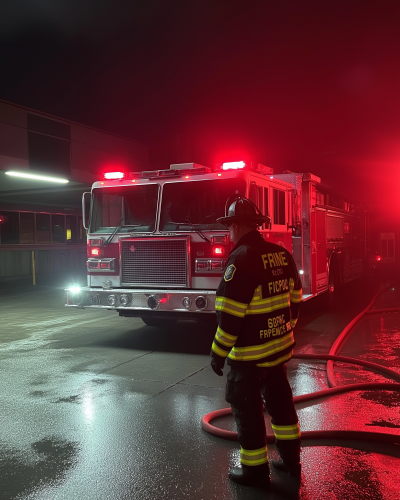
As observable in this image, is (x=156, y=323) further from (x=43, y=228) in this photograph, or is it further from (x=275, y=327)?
(x=43, y=228)

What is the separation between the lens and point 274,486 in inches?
120

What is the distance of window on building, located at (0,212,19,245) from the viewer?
64.9 feet

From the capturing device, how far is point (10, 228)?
2019 centimetres

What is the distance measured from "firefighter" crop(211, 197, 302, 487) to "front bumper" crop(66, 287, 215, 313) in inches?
128

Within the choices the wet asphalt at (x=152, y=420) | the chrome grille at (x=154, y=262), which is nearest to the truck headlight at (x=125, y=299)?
the chrome grille at (x=154, y=262)

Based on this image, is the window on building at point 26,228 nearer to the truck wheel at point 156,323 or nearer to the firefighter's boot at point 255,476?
the truck wheel at point 156,323

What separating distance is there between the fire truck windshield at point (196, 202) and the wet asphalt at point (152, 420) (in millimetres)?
1764

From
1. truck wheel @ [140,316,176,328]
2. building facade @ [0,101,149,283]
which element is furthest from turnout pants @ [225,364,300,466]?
building facade @ [0,101,149,283]

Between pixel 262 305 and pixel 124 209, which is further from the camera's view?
pixel 124 209

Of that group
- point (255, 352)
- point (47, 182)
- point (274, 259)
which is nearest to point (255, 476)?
point (255, 352)

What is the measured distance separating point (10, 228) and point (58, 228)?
324 cm

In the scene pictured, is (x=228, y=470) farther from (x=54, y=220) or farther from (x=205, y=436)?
(x=54, y=220)

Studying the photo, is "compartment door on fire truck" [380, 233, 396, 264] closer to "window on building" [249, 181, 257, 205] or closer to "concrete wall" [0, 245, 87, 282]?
"concrete wall" [0, 245, 87, 282]

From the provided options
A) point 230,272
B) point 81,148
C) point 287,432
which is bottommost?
point 287,432
